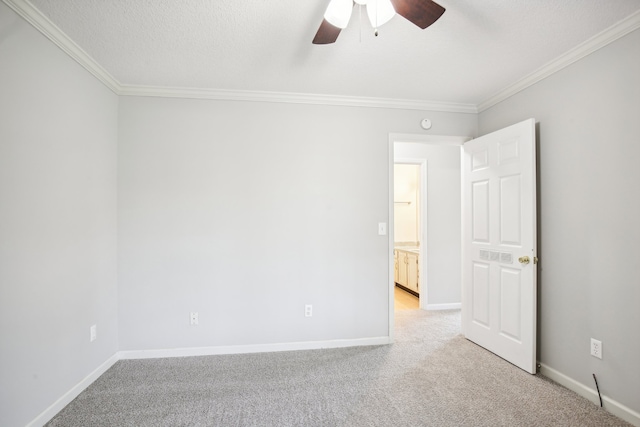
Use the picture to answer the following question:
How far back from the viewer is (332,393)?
2.23 meters

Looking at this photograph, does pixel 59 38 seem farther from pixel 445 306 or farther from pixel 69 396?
pixel 445 306

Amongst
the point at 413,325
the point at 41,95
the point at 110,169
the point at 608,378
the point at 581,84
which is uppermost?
the point at 581,84

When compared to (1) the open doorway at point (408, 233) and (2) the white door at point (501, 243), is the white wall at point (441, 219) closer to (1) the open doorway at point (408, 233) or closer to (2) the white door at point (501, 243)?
(1) the open doorway at point (408, 233)

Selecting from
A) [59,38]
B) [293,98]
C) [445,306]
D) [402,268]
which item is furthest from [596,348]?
[59,38]

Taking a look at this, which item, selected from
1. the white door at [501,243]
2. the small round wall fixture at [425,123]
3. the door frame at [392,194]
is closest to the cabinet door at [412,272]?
the white door at [501,243]

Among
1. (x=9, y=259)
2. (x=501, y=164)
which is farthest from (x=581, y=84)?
(x=9, y=259)

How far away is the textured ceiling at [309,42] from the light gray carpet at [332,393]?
247 centimetres

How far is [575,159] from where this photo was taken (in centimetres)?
227

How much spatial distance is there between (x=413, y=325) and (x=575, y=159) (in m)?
2.37

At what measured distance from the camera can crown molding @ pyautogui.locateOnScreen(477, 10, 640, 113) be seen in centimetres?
190

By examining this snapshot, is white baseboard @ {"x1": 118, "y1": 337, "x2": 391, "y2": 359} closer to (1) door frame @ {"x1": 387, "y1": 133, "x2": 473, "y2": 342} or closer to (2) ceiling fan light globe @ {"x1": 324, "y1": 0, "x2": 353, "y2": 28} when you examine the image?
(1) door frame @ {"x1": 387, "y1": 133, "x2": 473, "y2": 342}

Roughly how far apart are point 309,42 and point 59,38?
1630 mm

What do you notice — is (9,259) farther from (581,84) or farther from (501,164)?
(581,84)

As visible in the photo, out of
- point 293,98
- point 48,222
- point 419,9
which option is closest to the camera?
point 419,9
